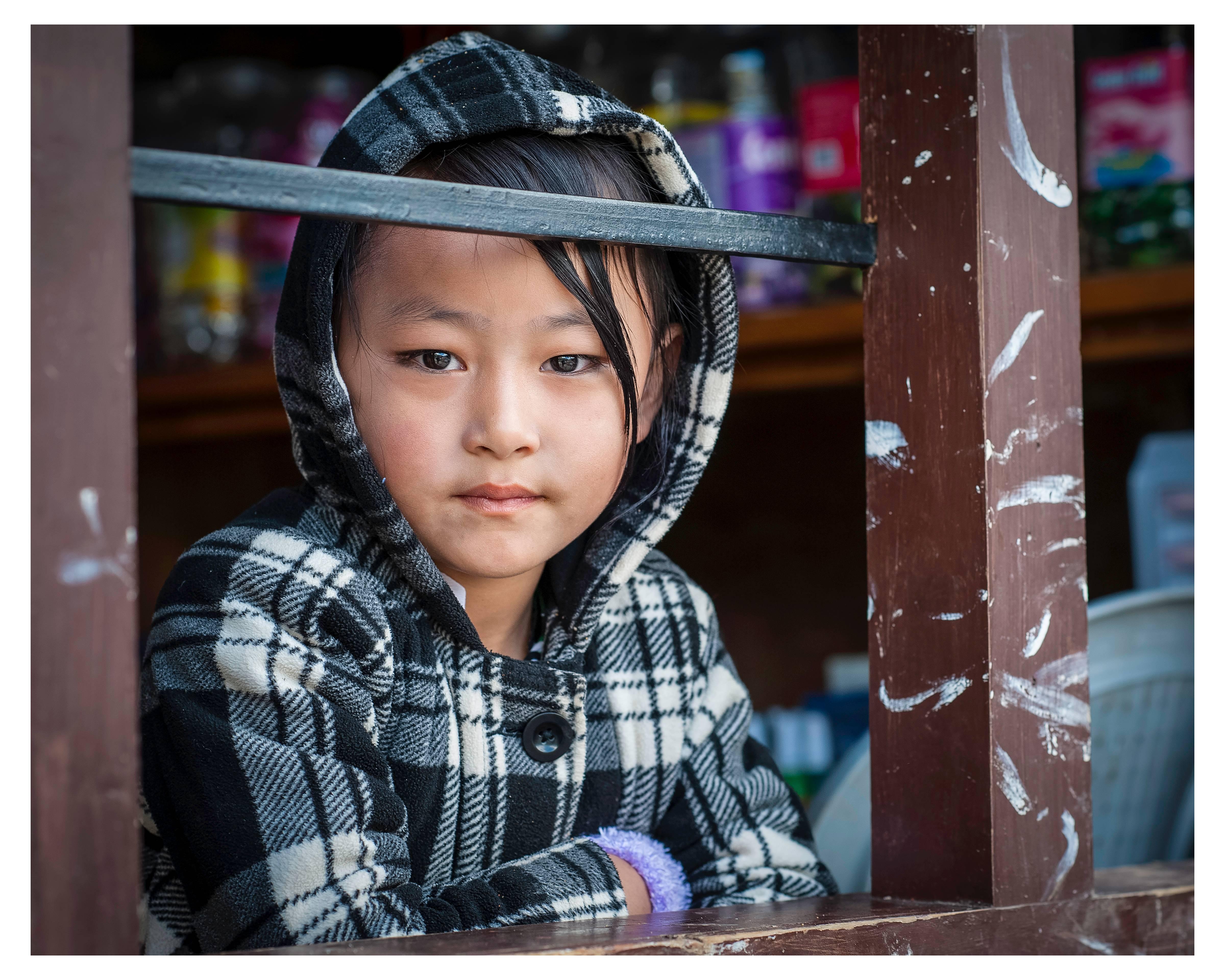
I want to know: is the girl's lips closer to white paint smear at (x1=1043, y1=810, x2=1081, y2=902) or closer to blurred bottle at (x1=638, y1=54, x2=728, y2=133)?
white paint smear at (x1=1043, y1=810, x2=1081, y2=902)

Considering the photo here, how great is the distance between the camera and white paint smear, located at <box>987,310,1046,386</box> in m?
0.79

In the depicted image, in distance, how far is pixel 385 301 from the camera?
2.82ft

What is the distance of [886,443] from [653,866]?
0.36 metres

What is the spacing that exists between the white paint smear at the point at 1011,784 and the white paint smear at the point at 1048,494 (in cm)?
15

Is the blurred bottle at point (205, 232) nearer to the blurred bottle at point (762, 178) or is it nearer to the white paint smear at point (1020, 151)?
the blurred bottle at point (762, 178)

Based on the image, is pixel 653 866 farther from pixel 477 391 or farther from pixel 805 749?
pixel 805 749

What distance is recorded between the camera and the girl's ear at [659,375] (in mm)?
984

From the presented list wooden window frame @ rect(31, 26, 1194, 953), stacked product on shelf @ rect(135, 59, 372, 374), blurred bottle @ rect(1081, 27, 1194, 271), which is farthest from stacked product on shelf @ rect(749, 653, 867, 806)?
stacked product on shelf @ rect(135, 59, 372, 374)

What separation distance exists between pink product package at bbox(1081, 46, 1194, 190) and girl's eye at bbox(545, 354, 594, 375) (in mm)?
1097


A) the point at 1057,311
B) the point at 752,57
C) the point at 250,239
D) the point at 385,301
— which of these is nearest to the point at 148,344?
the point at 250,239

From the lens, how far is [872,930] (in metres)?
0.72

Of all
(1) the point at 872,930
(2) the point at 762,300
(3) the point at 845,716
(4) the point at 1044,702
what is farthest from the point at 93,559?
(3) the point at 845,716

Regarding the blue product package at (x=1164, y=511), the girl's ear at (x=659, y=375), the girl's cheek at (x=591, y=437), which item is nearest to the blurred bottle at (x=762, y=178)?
the blue product package at (x=1164, y=511)

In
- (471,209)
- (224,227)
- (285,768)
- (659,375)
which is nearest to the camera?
(471,209)
